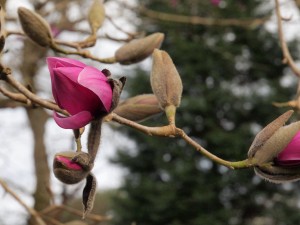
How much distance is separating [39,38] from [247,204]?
683 cm

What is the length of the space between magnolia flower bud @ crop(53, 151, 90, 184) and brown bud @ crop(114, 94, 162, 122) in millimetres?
164

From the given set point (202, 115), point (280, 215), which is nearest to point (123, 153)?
point (202, 115)

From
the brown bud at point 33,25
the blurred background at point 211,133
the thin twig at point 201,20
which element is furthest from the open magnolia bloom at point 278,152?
the blurred background at point 211,133

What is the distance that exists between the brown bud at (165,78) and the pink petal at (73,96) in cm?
11

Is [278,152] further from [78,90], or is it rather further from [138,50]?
[138,50]

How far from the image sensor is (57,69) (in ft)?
1.68

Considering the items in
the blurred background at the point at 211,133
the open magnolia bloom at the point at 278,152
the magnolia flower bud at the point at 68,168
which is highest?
the open magnolia bloom at the point at 278,152

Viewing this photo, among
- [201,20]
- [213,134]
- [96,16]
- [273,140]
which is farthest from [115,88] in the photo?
[213,134]

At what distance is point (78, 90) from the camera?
20.4 inches

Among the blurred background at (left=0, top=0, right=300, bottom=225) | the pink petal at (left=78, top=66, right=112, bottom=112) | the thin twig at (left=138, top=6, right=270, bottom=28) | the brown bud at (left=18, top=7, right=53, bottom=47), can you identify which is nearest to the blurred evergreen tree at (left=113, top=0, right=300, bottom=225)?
the blurred background at (left=0, top=0, right=300, bottom=225)

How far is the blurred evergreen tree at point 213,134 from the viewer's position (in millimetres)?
6785

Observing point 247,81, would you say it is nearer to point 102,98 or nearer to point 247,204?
point 247,204

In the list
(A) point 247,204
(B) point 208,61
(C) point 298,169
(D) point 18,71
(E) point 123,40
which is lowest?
(A) point 247,204

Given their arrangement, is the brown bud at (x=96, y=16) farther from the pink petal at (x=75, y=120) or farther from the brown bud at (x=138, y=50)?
the pink petal at (x=75, y=120)
